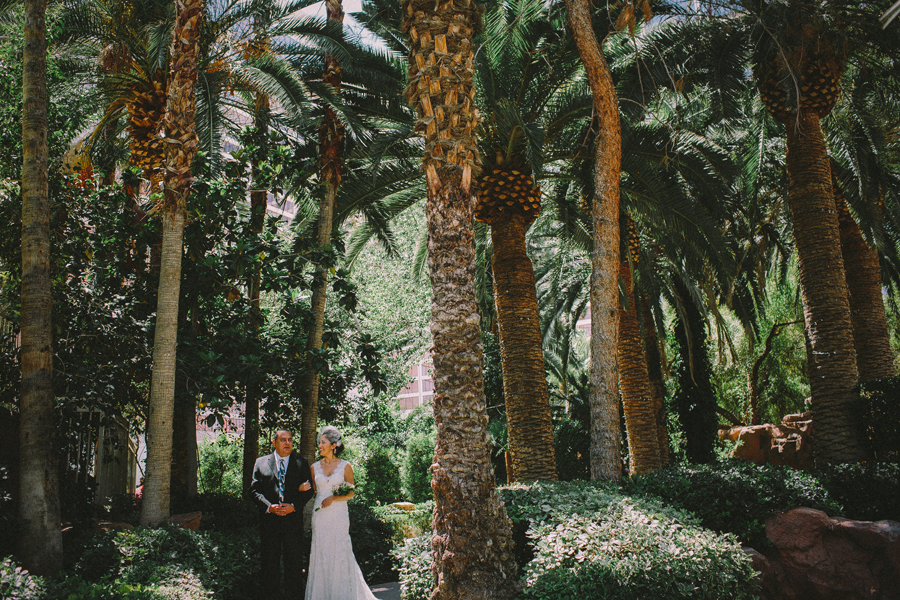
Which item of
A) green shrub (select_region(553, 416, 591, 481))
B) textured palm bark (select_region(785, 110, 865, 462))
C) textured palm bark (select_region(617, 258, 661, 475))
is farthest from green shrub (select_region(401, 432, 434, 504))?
textured palm bark (select_region(785, 110, 865, 462))

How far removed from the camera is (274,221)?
366 inches

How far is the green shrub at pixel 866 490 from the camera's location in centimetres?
728

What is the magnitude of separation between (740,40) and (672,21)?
1.16m

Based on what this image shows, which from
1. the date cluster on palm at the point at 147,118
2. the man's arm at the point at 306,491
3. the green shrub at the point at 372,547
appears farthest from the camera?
the date cluster on palm at the point at 147,118

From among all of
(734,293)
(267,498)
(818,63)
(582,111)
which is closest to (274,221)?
(267,498)

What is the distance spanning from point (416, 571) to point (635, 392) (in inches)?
337

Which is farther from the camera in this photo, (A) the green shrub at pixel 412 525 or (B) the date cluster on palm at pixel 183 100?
(A) the green shrub at pixel 412 525

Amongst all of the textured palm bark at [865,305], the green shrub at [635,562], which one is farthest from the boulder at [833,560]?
the textured palm bark at [865,305]

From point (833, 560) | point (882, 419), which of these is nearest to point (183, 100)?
point (833, 560)

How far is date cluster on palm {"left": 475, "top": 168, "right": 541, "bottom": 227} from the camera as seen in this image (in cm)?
992

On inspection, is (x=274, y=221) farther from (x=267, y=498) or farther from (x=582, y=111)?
(x=582, y=111)

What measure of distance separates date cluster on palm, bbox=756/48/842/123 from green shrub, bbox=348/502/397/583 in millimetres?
9254

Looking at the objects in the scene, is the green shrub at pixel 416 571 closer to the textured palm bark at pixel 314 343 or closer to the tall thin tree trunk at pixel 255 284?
the tall thin tree trunk at pixel 255 284

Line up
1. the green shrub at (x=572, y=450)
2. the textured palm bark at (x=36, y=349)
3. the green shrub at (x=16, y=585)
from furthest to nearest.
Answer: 1. the green shrub at (x=572, y=450)
2. the textured palm bark at (x=36, y=349)
3. the green shrub at (x=16, y=585)
